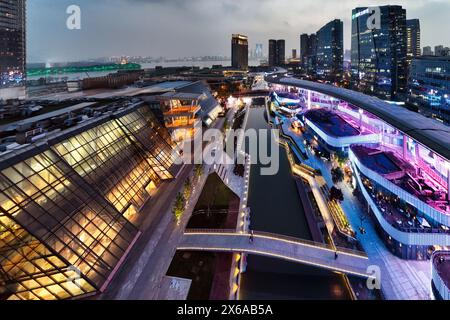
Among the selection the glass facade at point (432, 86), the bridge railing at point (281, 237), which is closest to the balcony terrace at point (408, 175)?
the bridge railing at point (281, 237)

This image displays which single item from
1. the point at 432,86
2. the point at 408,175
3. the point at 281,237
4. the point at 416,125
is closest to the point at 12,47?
the point at 281,237

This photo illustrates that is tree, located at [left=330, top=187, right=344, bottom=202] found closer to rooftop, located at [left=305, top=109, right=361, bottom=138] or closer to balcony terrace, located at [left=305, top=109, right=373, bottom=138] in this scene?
balcony terrace, located at [left=305, top=109, right=373, bottom=138]

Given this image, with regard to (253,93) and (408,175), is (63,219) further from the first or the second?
(253,93)

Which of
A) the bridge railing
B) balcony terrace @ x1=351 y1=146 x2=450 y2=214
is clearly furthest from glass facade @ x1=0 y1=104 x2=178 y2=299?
balcony terrace @ x1=351 y1=146 x2=450 y2=214
